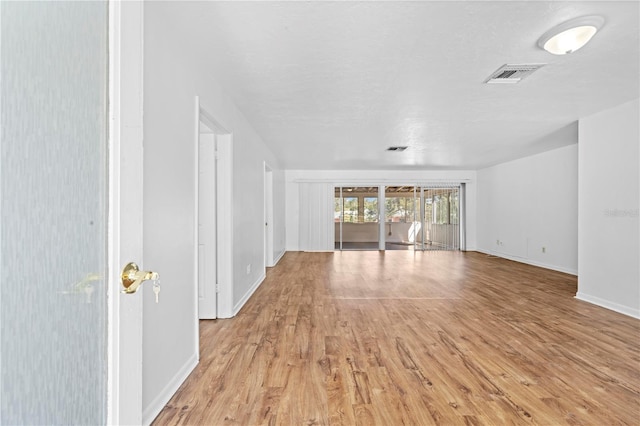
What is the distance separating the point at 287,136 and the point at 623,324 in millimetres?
4649

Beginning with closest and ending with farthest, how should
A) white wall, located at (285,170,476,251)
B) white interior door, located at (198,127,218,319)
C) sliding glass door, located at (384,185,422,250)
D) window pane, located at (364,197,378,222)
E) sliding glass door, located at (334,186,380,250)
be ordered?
white interior door, located at (198,127,218,319)
white wall, located at (285,170,476,251)
sliding glass door, located at (334,186,380,250)
window pane, located at (364,197,378,222)
sliding glass door, located at (384,185,422,250)

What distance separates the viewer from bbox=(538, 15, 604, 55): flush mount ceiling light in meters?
1.99

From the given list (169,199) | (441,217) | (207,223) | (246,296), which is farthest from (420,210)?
(169,199)

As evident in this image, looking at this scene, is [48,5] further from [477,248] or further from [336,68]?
[477,248]

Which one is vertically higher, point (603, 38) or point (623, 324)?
point (603, 38)

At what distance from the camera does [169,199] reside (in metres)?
1.96

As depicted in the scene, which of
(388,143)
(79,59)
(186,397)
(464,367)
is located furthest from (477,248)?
(79,59)

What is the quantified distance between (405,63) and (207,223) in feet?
7.76

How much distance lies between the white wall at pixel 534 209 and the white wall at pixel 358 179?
0.36 metres

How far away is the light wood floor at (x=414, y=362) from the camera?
1767 mm

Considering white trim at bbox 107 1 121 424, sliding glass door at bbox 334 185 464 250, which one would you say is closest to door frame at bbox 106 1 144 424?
white trim at bbox 107 1 121 424

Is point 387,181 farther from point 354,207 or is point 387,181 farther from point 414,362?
point 414,362

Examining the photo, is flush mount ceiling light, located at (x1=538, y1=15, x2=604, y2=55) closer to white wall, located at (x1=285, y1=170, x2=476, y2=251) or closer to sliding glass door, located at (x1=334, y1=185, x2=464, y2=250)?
white wall, located at (x1=285, y1=170, x2=476, y2=251)

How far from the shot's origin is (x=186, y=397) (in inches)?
75.1
